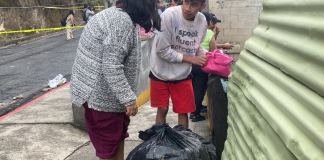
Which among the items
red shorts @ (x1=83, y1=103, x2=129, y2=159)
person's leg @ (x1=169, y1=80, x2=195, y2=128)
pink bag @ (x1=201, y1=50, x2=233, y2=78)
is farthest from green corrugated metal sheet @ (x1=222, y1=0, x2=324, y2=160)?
person's leg @ (x1=169, y1=80, x2=195, y2=128)

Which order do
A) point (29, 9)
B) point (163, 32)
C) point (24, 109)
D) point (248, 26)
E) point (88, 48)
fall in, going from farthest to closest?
1. point (29, 9)
2. point (248, 26)
3. point (24, 109)
4. point (163, 32)
5. point (88, 48)

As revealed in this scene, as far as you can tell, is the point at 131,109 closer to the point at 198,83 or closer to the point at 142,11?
the point at 142,11

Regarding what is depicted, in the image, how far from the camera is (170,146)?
2980mm

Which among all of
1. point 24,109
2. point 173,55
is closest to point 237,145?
point 173,55

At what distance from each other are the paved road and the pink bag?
15.3 feet

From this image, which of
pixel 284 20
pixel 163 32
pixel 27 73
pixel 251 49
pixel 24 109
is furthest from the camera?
pixel 27 73

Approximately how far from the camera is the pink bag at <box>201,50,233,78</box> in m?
3.98

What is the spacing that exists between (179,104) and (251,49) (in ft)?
7.09

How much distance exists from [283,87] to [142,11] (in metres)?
1.70

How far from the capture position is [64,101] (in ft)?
22.1

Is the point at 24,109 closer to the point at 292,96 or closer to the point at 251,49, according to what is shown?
the point at 251,49

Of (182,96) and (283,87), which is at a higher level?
(283,87)

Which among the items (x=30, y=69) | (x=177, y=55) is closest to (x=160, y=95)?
(x=177, y=55)

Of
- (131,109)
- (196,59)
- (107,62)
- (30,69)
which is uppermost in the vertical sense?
(107,62)
